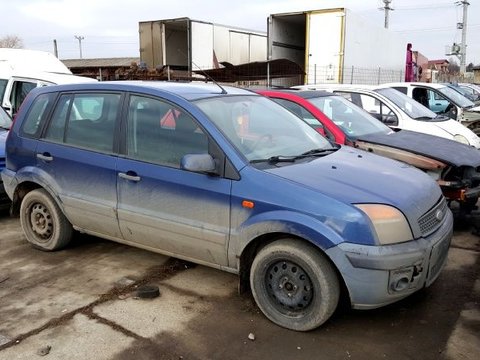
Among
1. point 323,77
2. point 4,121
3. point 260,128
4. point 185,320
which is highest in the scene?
point 323,77

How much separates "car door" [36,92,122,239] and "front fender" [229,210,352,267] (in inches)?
49.4

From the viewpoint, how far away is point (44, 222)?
4.94 meters

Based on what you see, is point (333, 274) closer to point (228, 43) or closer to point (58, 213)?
point (58, 213)

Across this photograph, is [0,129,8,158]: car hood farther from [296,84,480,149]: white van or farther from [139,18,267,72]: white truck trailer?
[139,18,267,72]: white truck trailer

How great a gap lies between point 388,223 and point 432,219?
544mm

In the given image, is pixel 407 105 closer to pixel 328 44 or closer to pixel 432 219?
pixel 432 219

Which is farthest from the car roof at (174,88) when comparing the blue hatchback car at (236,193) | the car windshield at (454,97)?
the car windshield at (454,97)

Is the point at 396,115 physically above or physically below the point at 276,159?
above

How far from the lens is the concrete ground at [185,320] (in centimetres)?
323

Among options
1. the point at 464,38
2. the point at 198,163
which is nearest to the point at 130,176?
the point at 198,163

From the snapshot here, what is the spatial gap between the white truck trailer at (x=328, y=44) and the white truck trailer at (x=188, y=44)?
2586 millimetres

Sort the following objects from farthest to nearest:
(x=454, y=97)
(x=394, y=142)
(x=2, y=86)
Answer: (x=454, y=97) → (x=2, y=86) → (x=394, y=142)

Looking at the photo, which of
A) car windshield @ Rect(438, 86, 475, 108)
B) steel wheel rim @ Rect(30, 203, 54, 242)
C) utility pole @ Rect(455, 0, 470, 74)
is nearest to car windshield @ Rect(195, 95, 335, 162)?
steel wheel rim @ Rect(30, 203, 54, 242)

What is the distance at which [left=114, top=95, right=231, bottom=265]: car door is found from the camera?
3.67 metres
